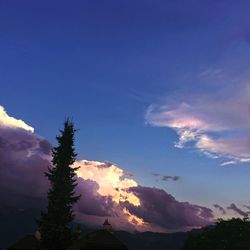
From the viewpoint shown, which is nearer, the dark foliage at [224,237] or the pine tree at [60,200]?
the pine tree at [60,200]

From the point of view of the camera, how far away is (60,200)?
6075cm

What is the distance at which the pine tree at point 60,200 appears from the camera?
2334 inches

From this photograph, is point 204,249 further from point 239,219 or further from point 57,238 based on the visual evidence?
point 57,238

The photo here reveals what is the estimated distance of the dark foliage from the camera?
89062mm

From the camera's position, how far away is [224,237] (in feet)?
304

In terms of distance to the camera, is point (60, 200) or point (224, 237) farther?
point (224, 237)

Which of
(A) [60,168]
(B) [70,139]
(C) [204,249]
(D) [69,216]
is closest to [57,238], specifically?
(D) [69,216]

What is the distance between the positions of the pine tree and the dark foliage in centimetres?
3710

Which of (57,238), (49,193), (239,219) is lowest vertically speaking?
(57,238)

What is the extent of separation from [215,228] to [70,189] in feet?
140

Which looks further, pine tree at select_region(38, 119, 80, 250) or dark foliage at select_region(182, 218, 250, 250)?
dark foliage at select_region(182, 218, 250, 250)

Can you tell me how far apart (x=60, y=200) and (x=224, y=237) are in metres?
42.5

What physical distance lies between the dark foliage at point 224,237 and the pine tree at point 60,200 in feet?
122

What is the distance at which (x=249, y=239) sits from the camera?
8775cm
